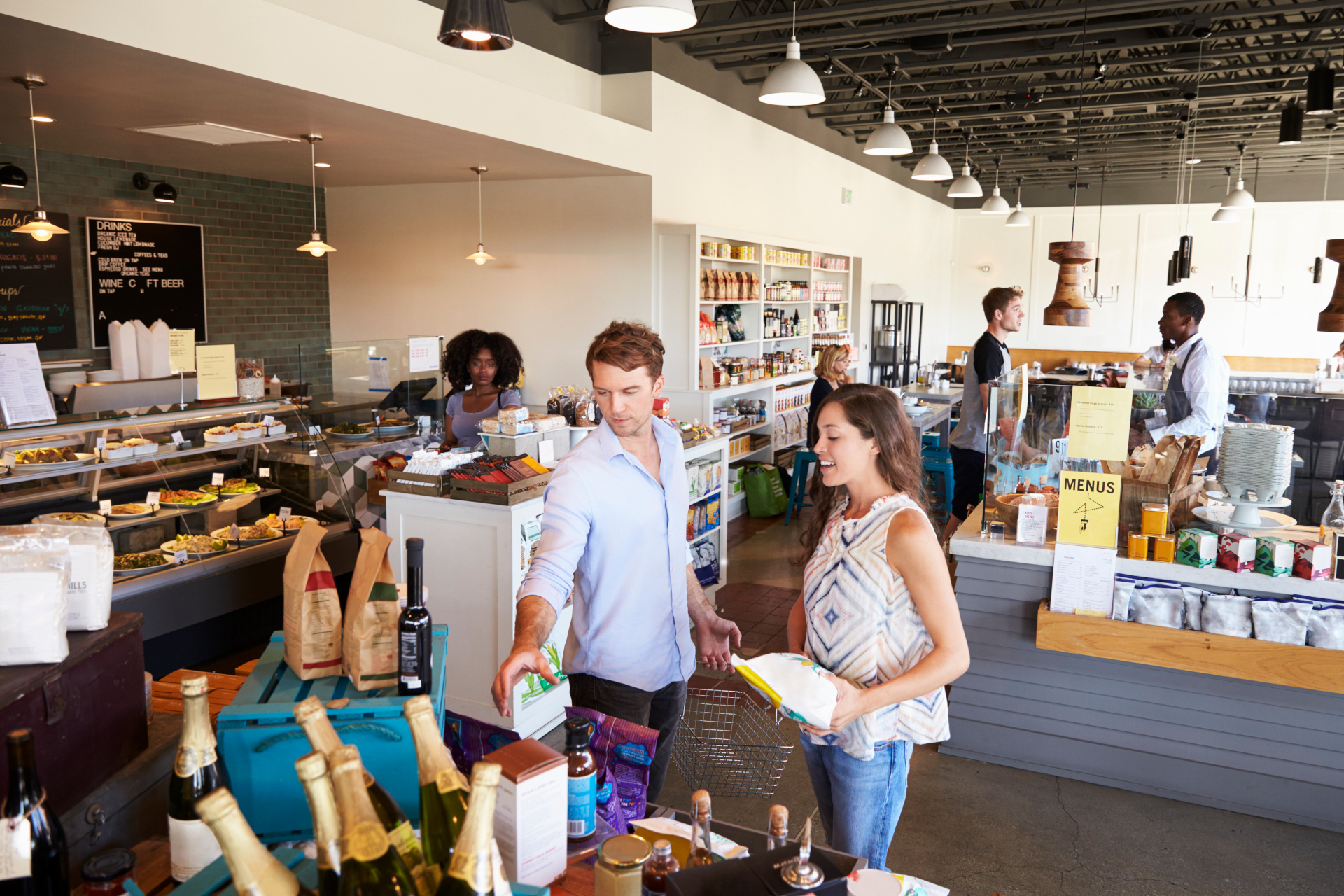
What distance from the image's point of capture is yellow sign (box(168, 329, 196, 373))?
5141 millimetres

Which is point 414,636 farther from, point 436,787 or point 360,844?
point 360,844

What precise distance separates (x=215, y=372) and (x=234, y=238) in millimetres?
4321

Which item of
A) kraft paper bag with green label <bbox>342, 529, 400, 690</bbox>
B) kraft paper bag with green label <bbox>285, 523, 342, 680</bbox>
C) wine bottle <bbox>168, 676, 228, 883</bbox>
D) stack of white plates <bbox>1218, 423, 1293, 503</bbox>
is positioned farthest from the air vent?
stack of white plates <bbox>1218, 423, 1293, 503</bbox>

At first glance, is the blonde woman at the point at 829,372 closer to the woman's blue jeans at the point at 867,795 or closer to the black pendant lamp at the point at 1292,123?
the black pendant lamp at the point at 1292,123

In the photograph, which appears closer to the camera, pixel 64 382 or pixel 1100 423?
pixel 1100 423

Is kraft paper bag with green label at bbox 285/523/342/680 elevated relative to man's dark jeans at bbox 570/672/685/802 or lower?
elevated

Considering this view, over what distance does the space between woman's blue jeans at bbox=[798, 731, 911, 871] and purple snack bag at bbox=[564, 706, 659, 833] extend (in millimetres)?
560

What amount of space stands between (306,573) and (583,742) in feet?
2.19

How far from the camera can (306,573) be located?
1818 mm

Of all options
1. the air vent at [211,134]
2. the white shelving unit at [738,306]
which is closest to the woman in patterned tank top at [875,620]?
the white shelving unit at [738,306]

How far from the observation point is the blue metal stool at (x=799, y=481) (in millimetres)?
8234

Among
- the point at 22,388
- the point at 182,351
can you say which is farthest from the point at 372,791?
the point at 182,351

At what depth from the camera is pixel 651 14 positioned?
12.0 ft

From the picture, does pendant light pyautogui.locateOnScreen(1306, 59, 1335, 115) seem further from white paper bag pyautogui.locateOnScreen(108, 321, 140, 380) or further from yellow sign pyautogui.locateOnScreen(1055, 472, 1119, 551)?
white paper bag pyautogui.locateOnScreen(108, 321, 140, 380)
